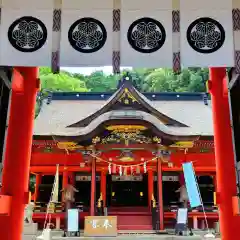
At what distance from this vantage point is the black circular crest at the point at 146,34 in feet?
11.8

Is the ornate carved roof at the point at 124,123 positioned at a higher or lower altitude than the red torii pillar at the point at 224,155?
higher

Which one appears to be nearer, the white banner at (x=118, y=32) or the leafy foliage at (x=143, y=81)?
the white banner at (x=118, y=32)

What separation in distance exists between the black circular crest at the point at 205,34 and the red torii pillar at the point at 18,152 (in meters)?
2.14

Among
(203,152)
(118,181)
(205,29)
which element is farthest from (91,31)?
(118,181)

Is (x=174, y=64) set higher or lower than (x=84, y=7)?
lower

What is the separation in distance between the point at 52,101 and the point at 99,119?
292 inches

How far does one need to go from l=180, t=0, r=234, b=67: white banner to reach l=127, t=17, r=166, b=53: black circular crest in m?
0.22

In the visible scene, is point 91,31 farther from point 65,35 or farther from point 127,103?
point 127,103

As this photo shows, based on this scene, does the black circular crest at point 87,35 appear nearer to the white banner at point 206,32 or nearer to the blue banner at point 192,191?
the white banner at point 206,32

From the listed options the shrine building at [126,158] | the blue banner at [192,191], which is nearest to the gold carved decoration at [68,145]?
the shrine building at [126,158]

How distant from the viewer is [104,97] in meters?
20.3

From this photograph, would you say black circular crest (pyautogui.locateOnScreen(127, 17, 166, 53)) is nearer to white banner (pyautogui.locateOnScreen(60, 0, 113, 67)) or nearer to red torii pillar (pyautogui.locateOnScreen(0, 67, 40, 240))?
white banner (pyautogui.locateOnScreen(60, 0, 113, 67))

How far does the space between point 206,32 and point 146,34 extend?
588 mm

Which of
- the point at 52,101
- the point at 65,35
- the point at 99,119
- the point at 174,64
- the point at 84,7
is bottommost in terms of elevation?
the point at 174,64
